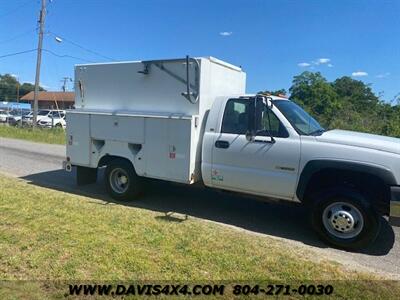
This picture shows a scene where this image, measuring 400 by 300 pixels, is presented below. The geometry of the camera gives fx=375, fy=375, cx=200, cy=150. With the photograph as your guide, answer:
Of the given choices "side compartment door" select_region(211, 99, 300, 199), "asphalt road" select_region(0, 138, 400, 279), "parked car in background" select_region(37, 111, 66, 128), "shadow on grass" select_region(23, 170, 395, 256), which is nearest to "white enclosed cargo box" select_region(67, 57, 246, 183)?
"side compartment door" select_region(211, 99, 300, 199)

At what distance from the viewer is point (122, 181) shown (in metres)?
7.13

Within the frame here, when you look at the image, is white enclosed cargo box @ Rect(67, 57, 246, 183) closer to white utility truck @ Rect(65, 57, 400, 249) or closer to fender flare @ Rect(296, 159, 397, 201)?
white utility truck @ Rect(65, 57, 400, 249)

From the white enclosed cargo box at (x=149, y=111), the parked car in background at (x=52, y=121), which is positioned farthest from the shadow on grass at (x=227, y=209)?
the parked car in background at (x=52, y=121)

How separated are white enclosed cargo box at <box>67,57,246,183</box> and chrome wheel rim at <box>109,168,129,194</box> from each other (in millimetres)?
339

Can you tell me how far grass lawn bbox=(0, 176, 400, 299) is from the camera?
12.6 ft

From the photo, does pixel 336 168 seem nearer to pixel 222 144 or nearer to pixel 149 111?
pixel 222 144

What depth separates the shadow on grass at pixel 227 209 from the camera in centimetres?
562

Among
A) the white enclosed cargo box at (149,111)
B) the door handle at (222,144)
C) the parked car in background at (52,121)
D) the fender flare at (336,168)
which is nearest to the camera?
the fender flare at (336,168)

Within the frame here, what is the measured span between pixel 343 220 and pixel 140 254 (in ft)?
8.97

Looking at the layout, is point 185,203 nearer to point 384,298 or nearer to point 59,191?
point 59,191

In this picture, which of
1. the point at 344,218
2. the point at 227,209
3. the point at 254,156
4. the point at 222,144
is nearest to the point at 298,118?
the point at 254,156

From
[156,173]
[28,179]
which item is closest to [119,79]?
[156,173]

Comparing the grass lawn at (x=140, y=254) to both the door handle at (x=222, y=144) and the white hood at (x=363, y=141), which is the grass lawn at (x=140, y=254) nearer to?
the door handle at (x=222, y=144)

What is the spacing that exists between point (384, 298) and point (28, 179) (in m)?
7.90
